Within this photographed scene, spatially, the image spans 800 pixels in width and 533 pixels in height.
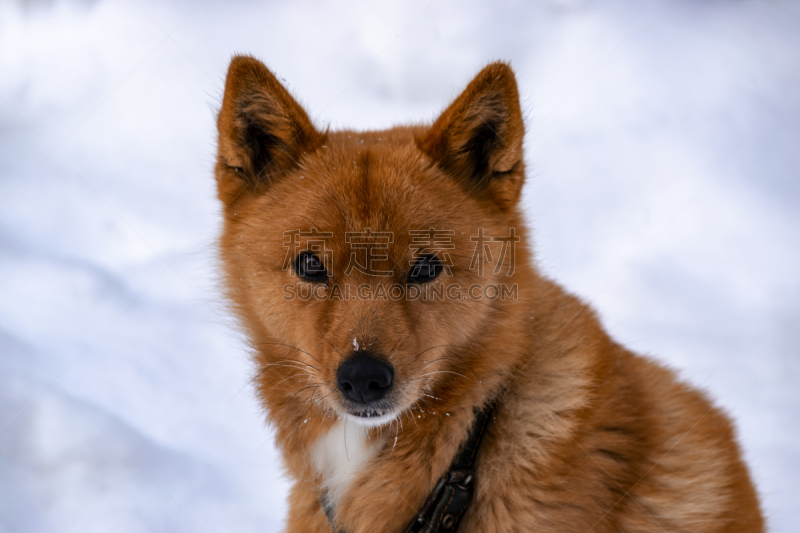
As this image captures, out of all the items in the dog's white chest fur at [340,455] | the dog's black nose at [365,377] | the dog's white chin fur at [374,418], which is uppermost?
the dog's black nose at [365,377]

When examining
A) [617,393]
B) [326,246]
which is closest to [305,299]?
[326,246]

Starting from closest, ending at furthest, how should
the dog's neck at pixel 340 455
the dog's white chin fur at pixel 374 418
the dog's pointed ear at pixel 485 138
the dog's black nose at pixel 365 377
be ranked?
1. the dog's black nose at pixel 365 377
2. the dog's white chin fur at pixel 374 418
3. the dog's pointed ear at pixel 485 138
4. the dog's neck at pixel 340 455

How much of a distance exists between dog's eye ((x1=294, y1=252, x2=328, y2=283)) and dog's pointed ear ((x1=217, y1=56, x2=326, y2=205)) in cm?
65

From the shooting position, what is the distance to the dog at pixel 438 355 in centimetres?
301

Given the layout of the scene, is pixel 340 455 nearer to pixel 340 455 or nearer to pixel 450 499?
pixel 340 455

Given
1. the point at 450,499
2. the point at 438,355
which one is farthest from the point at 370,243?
the point at 450,499

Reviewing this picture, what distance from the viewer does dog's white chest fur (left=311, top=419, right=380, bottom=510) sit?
3.29m

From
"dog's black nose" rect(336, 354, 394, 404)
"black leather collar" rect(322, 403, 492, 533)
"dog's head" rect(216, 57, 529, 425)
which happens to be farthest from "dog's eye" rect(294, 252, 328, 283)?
"black leather collar" rect(322, 403, 492, 533)

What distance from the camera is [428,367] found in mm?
3111

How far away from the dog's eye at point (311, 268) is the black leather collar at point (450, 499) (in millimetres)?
1201

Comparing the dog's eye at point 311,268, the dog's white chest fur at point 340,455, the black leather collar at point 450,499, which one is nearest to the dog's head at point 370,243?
the dog's eye at point 311,268

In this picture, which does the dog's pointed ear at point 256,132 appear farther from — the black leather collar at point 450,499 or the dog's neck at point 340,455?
the black leather collar at point 450,499

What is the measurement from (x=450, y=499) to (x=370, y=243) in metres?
1.39

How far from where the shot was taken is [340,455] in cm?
338
